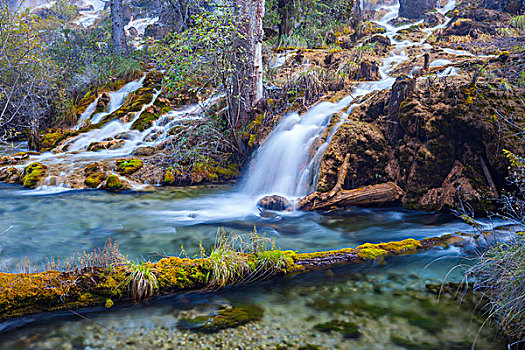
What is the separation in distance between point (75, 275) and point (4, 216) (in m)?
6.38

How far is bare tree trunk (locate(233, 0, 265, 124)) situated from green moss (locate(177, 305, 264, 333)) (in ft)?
28.3

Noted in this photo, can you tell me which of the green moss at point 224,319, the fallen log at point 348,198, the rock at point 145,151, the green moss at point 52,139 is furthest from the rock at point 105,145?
the green moss at point 224,319

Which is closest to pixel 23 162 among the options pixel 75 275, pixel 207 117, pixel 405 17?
pixel 207 117

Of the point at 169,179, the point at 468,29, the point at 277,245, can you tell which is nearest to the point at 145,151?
the point at 169,179

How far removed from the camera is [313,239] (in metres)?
6.36

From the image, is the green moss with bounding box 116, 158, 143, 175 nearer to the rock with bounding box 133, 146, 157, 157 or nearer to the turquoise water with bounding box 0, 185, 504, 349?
the rock with bounding box 133, 146, 157, 157

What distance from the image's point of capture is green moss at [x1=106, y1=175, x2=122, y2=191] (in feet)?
34.2

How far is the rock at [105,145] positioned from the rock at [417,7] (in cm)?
3967

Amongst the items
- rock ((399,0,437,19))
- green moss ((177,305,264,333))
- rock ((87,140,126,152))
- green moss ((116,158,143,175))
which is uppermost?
rock ((399,0,437,19))

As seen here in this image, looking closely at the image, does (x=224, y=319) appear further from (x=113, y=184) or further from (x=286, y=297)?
(x=113, y=184)

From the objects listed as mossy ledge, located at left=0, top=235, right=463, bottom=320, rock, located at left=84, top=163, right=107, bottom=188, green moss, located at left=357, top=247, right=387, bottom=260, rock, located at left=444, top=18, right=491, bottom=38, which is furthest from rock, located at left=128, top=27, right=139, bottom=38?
green moss, located at left=357, top=247, right=387, bottom=260

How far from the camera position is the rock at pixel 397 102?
866 centimetres

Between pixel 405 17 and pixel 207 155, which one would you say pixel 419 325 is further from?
pixel 405 17

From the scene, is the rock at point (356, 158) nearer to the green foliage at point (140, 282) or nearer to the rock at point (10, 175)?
the green foliage at point (140, 282)
